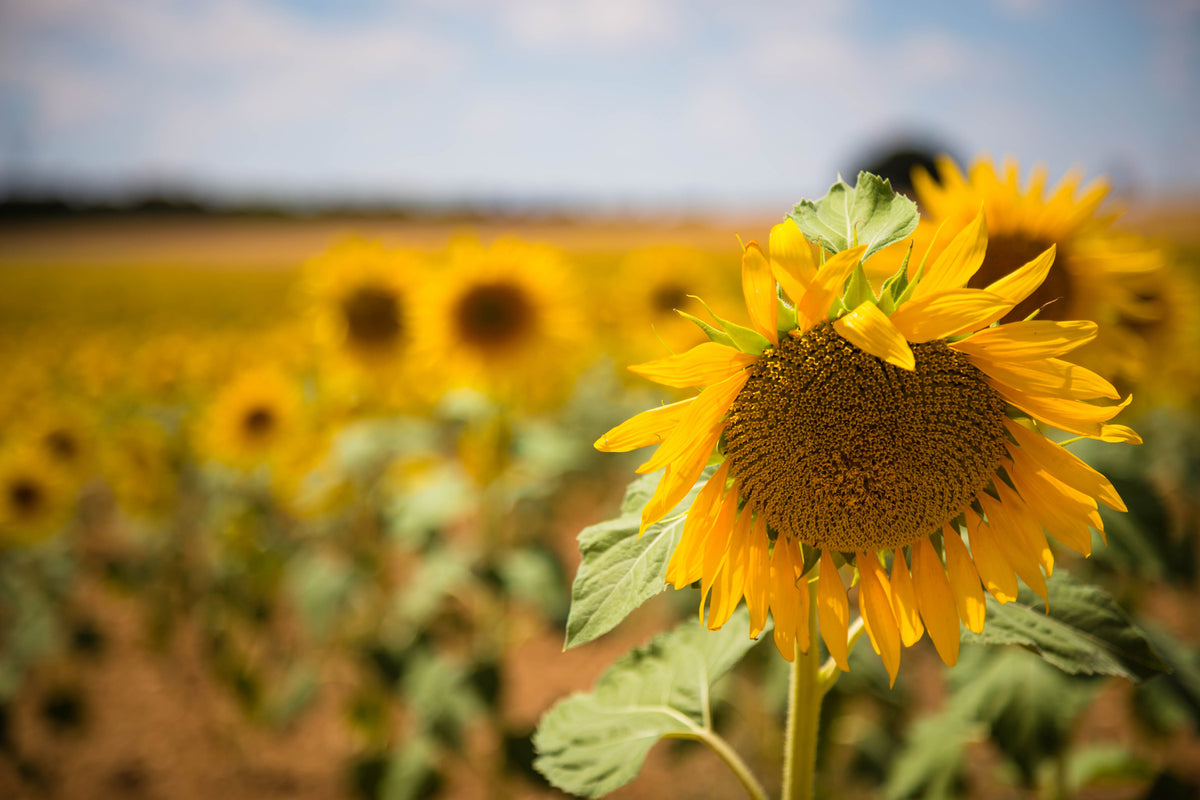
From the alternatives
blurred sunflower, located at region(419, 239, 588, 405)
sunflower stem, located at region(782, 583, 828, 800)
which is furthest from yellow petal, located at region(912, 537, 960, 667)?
blurred sunflower, located at region(419, 239, 588, 405)

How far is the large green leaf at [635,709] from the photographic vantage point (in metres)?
1.05

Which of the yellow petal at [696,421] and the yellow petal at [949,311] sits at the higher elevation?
Result: the yellow petal at [949,311]

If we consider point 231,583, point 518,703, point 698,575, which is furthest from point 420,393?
point 698,575

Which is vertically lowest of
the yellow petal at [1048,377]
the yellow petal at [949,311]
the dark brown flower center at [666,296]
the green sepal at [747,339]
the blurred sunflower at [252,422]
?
the blurred sunflower at [252,422]

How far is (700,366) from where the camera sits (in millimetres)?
828

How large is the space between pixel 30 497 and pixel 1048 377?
5.27m

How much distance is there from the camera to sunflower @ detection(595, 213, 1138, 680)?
31.5 inches

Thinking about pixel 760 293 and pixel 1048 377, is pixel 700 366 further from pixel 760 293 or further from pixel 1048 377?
pixel 1048 377

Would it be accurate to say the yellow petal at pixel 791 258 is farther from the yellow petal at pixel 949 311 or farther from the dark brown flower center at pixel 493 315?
the dark brown flower center at pixel 493 315

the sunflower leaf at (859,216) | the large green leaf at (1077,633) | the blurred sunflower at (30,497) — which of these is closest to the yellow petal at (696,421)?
the sunflower leaf at (859,216)

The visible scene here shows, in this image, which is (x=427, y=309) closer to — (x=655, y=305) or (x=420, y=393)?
(x=420, y=393)

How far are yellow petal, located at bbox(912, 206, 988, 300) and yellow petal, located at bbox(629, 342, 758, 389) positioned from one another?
0.72 ft

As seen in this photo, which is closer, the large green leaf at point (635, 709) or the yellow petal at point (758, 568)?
the yellow petal at point (758, 568)

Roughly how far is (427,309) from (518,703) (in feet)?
8.93
